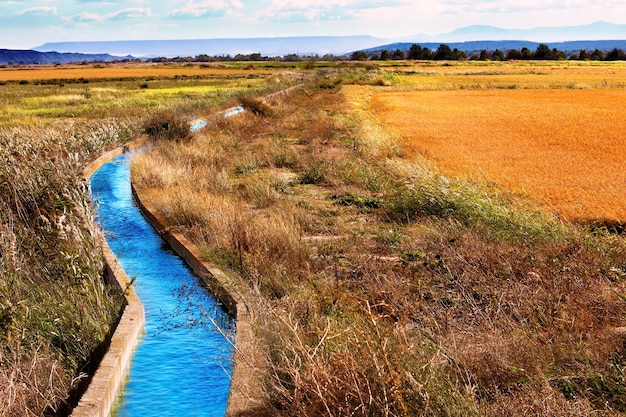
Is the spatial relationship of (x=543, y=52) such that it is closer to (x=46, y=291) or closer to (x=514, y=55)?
(x=514, y=55)

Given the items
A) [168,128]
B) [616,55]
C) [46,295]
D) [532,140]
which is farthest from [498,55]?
[46,295]

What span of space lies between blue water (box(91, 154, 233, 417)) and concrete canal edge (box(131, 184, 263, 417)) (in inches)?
5.6

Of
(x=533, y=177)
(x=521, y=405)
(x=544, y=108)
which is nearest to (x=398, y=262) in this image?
(x=521, y=405)

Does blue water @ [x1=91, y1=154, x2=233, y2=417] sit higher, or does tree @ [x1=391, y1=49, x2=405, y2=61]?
blue water @ [x1=91, y1=154, x2=233, y2=417]

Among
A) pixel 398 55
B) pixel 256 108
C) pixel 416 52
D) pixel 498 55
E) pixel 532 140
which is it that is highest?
pixel 256 108

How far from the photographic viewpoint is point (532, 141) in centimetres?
2884

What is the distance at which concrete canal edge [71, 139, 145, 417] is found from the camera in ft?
19.3

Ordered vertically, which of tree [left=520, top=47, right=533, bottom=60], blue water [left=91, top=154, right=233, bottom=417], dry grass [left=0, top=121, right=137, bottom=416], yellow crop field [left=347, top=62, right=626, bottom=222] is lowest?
tree [left=520, top=47, right=533, bottom=60]

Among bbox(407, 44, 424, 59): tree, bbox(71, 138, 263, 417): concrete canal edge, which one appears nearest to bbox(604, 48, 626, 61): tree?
bbox(407, 44, 424, 59): tree

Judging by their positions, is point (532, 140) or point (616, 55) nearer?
point (532, 140)

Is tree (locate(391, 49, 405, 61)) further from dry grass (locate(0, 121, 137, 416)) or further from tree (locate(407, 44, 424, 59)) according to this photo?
dry grass (locate(0, 121, 137, 416))

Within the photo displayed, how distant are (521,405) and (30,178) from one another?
8.69 meters

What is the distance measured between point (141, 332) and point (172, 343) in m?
0.46

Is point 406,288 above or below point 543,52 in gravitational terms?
above
